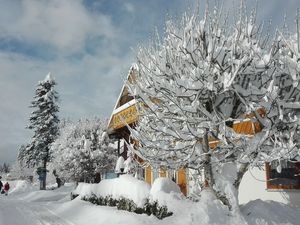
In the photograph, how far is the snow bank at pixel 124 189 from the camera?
38.8ft

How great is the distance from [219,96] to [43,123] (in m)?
37.6

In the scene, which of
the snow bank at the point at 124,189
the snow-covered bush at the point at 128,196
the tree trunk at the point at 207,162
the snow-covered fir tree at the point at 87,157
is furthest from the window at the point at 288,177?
the snow-covered fir tree at the point at 87,157

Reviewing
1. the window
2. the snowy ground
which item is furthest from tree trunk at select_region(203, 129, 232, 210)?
the window

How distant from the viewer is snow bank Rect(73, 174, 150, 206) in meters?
11.8

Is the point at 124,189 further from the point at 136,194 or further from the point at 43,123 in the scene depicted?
the point at 43,123

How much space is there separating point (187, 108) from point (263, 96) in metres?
1.84

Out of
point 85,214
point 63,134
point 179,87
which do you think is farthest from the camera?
point 63,134

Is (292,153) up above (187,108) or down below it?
Result: below

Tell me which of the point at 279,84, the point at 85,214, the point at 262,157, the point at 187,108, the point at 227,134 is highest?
the point at 279,84

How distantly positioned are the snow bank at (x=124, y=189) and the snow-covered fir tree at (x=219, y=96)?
165cm

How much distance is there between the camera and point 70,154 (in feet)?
88.1

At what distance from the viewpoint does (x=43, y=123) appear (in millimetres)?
44594

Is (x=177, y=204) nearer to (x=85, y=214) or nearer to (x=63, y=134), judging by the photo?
(x=85, y=214)

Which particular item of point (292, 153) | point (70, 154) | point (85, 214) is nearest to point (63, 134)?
point (70, 154)
